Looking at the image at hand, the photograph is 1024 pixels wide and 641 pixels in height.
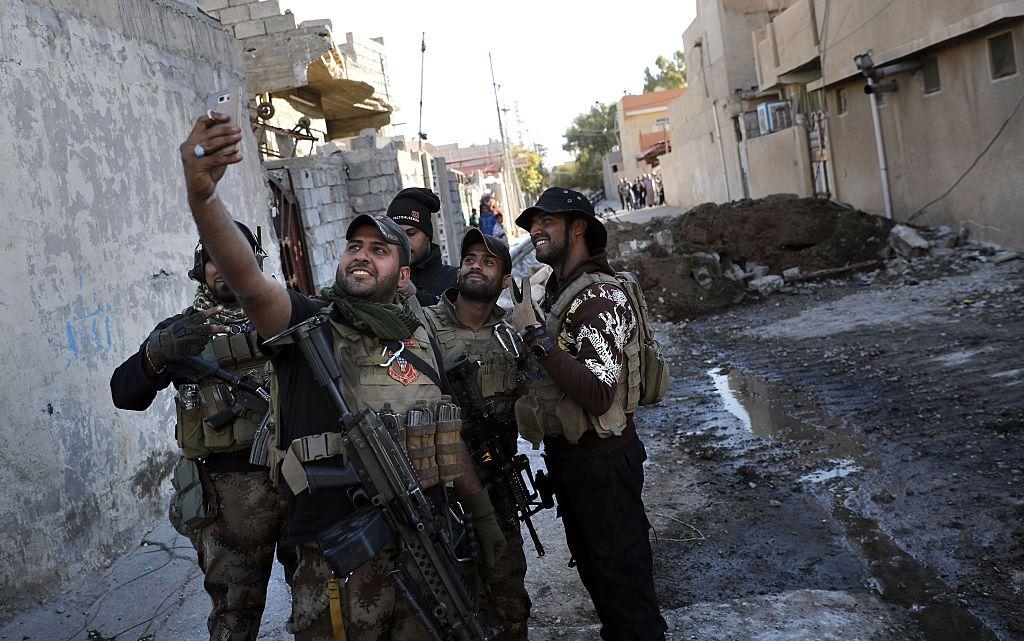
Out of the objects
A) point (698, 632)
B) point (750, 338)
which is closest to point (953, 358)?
point (750, 338)

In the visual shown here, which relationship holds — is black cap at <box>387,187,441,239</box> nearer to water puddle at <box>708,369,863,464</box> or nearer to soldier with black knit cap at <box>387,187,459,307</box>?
soldier with black knit cap at <box>387,187,459,307</box>

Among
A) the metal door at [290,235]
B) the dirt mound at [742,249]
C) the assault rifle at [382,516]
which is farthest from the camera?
the dirt mound at [742,249]

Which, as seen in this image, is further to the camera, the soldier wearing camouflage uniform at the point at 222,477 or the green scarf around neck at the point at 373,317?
the soldier wearing camouflage uniform at the point at 222,477

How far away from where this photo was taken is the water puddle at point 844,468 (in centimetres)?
346

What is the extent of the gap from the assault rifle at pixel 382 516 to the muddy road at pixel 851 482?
136 cm

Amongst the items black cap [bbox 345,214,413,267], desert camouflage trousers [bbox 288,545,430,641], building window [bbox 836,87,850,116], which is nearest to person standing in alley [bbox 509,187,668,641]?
black cap [bbox 345,214,413,267]

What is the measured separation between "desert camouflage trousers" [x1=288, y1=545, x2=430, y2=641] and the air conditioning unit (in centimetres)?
2229

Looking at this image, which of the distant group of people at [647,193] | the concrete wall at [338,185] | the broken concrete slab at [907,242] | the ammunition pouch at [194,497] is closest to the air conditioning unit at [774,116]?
the broken concrete slab at [907,242]


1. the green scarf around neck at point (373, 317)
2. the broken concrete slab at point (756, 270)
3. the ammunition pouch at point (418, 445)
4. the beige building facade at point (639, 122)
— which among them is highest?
the beige building facade at point (639, 122)

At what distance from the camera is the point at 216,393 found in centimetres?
315

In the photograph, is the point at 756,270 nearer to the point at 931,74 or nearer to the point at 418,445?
the point at 931,74

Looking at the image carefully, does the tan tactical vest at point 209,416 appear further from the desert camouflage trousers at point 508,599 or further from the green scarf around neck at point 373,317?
the desert camouflage trousers at point 508,599

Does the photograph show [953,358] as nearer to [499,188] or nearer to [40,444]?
[40,444]

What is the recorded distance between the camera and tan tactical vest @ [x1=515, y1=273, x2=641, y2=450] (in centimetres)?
307
